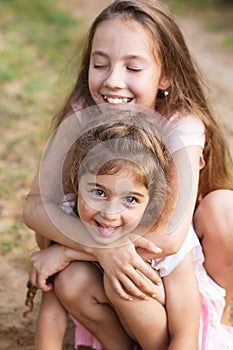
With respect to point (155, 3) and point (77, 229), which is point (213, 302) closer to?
point (77, 229)

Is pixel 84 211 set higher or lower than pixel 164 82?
lower

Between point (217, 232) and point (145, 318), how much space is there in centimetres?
40

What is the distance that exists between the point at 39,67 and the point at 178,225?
9.69 feet

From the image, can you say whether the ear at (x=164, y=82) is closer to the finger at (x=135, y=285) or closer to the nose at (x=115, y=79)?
the nose at (x=115, y=79)

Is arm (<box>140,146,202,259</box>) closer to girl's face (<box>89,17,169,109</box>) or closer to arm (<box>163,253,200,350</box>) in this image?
arm (<box>163,253,200,350</box>)

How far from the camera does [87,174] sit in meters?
2.23

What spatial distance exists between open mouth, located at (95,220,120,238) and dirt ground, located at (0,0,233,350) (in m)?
0.63

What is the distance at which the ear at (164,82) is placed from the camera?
261 centimetres

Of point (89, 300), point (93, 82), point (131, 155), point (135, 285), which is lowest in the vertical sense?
point (89, 300)

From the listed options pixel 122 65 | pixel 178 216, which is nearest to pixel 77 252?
pixel 178 216

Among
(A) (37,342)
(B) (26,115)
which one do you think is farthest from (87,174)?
(B) (26,115)

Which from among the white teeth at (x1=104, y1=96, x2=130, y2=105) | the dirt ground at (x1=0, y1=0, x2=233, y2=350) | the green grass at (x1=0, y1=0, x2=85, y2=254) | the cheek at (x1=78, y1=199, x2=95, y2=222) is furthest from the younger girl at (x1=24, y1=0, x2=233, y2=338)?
the green grass at (x1=0, y1=0, x2=85, y2=254)

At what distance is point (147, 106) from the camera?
2561 mm

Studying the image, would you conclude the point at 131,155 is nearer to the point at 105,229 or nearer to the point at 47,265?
the point at 105,229
